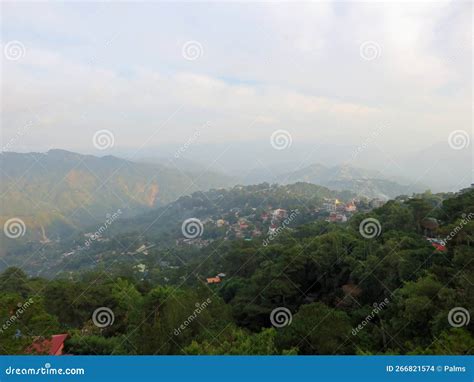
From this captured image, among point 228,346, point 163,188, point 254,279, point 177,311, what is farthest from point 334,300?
point 163,188

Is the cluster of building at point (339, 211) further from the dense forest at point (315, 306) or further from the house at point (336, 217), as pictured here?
the dense forest at point (315, 306)

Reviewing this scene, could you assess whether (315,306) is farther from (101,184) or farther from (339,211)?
(101,184)

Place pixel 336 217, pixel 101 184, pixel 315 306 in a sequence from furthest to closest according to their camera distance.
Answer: pixel 101 184, pixel 336 217, pixel 315 306

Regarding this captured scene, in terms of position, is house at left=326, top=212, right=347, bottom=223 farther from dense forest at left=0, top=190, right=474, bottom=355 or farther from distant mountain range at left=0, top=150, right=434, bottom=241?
distant mountain range at left=0, top=150, right=434, bottom=241

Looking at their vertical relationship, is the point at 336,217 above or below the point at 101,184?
above

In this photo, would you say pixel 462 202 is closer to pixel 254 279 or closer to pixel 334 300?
pixel 334 300

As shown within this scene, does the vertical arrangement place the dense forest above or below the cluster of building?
below

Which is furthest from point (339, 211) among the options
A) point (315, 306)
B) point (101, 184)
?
point (101, 184)

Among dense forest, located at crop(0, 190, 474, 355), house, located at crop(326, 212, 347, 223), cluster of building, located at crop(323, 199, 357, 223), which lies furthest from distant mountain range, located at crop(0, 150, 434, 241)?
dense forest, located at crop(0, 190, 474, 355)

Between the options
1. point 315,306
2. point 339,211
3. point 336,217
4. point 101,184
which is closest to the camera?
point 315,306
